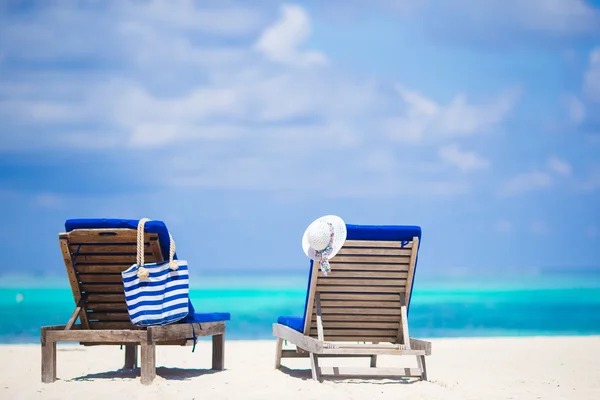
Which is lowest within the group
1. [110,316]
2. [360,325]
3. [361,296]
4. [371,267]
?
[360,325]

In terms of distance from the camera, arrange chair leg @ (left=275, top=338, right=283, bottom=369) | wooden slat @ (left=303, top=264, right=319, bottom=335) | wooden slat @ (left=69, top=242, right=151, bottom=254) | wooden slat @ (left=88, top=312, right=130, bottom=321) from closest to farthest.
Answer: wooden slat @ (left=69, top=242, right=151, bottom=254), wooden slat @ (left=303, top=264, right=319, bottom=335), wooden slat @ (left=88, top=312, right=130, bottom=321), chair leg @ (left=275, top=338, right=283, bottom=369)

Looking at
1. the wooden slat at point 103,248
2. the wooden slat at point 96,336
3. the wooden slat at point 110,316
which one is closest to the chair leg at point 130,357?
the wooden slat at point 110,316

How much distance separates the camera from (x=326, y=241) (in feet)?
21.8

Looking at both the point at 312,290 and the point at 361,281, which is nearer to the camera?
the point at 312,290

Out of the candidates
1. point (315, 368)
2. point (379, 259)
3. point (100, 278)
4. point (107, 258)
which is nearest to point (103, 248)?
point (107, 258)

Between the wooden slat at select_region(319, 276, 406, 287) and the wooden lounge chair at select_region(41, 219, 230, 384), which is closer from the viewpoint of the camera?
the wooden lounge chair at select_region(41, 219, 230, 384)

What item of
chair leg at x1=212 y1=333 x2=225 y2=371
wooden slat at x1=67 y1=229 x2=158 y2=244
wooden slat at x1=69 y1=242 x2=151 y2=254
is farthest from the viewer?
chair leg at x1=212 y1=333 x2=225 y2=371

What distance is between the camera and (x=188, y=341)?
702 cm

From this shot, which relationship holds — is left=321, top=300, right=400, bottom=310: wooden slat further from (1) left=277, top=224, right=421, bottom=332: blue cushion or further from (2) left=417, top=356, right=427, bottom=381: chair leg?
(2) left=417, top=356, right=427, bottom=381: chair leg

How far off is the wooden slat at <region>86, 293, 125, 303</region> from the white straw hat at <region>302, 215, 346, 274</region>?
1487mm

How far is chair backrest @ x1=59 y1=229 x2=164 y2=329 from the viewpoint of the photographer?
6.49 meters

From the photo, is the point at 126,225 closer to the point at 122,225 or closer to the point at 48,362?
the point at 122,225

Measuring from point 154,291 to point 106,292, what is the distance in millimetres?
528

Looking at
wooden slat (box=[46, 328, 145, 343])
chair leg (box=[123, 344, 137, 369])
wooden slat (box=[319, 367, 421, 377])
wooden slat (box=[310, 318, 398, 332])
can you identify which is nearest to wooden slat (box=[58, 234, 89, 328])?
wooden slat (box=[46, 328, 145, 343])
